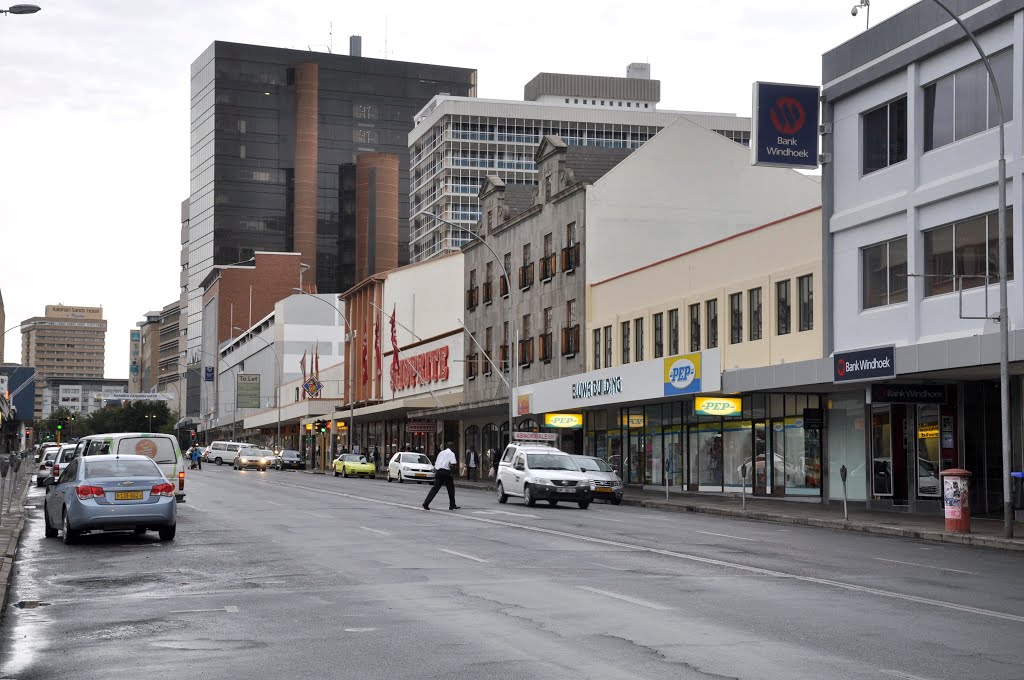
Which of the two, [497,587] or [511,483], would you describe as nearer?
[497,587]

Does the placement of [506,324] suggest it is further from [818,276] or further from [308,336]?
[308,336]

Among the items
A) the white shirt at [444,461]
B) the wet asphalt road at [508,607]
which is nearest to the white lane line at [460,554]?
the wet asphalt road at [508,607]

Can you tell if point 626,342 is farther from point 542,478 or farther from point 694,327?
point 542,478

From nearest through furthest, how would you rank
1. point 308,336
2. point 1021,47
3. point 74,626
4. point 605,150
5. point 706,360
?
point 74,626 → point 1021,47 → point 706,360 → point 605,150 → point 308,336

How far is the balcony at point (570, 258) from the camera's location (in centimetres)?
5522

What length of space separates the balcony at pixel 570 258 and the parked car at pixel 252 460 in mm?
32133

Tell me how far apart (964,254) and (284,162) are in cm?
16453

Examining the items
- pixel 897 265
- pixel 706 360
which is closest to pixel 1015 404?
pixel 897 265

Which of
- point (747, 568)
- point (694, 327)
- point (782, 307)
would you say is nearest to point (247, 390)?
point (694, 327)

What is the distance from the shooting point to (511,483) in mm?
36125

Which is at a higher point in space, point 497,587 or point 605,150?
point 605,150

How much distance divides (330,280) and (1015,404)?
522ft

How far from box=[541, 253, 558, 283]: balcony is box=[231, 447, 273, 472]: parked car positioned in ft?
97.1

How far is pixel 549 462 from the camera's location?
117ft
